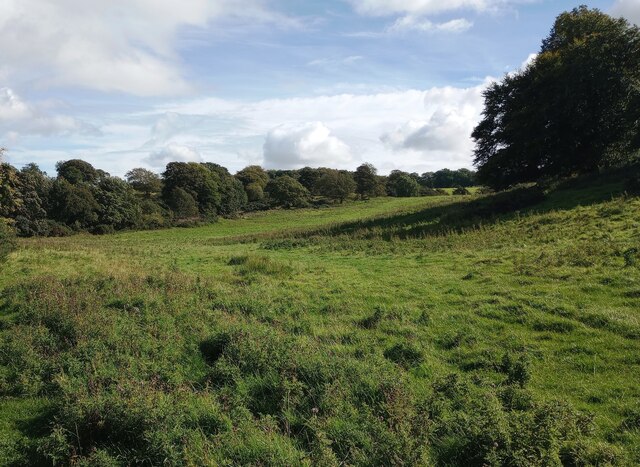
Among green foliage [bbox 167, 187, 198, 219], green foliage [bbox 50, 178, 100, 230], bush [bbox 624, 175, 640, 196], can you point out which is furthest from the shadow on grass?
green foliage [bbox 167, 187, 198, 219]

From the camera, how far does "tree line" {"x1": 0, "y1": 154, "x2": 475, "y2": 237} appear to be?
57.8 metres

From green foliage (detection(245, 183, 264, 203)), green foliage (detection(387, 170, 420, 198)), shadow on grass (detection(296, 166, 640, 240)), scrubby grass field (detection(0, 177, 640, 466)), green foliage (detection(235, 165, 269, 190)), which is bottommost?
scrubby grass field (detection(0, 177, 640, 466))

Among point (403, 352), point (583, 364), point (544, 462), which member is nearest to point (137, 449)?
point (403, 352)

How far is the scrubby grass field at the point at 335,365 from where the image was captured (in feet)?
19.7

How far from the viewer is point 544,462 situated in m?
5.06

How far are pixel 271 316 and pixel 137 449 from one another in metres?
5.68

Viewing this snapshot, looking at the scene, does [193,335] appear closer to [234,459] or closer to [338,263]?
[234,459]

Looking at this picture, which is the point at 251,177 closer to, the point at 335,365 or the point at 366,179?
the point at 366,179

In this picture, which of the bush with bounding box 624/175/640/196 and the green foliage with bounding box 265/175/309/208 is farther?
the green foliage with bounding box 265/175/309/208

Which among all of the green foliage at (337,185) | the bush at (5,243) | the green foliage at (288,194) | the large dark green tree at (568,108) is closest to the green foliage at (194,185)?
the green foliage at (288,194)

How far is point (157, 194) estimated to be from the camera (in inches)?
3344

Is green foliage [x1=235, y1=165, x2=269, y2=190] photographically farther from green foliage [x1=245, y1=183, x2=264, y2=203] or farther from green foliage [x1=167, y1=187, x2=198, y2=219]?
green foliage [x1=167, y1=187, x2=198, y2=219]

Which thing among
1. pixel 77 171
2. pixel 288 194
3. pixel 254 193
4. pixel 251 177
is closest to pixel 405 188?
pixel 288 194

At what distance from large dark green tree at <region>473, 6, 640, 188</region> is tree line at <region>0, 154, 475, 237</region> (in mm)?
5833
